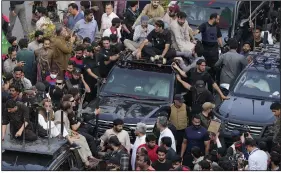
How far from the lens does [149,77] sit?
20.9 meters

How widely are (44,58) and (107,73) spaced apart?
51.3 inches

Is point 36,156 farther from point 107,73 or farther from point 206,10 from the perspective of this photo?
point 206,10

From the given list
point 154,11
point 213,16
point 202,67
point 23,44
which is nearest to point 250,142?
point 202,67

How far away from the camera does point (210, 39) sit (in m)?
23.6

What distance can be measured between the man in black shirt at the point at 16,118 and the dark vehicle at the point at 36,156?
0.35 metres

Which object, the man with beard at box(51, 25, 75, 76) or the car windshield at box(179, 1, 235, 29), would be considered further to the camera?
the car windshield at box(179, 1, 235, 29)

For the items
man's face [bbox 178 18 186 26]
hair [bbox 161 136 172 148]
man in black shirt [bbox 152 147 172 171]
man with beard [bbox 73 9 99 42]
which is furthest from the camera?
man with beard [bbox 73 9 99 42]

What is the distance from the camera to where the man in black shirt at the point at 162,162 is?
1708 cm

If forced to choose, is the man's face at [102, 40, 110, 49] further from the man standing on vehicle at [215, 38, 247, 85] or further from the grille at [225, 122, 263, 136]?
the grille at [225, 122, 263, 136]

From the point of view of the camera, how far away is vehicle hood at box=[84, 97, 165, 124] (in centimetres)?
1975

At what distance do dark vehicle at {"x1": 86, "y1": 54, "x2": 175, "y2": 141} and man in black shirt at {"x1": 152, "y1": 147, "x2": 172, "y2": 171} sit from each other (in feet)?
8.49

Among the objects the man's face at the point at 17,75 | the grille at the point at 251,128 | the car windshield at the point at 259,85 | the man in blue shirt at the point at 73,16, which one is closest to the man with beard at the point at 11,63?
the man's face at the point at 17,75

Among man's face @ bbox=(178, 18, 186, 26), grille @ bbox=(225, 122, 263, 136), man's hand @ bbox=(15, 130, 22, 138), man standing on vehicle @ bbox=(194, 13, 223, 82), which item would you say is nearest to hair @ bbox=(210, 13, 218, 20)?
man standing on vehicle @ bbox=(194, 13, 223, 82)

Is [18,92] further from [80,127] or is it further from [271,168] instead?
[271,168]
